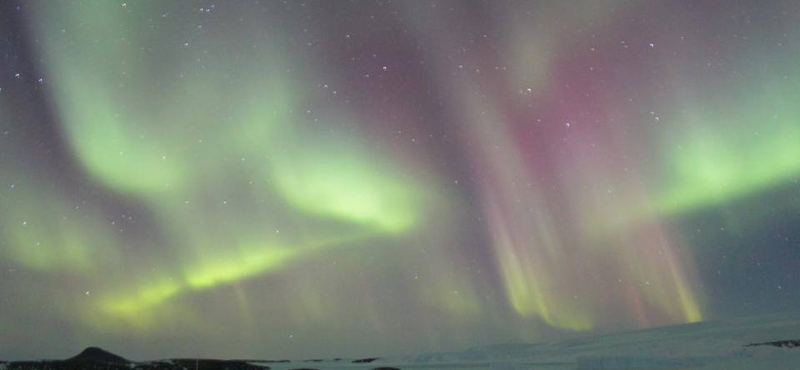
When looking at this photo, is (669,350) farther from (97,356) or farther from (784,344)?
(97,356)

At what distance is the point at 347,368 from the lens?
86000 millimetres

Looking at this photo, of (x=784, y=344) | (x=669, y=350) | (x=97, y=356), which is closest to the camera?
(x=784, y=344)

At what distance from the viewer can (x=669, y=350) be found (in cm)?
4981

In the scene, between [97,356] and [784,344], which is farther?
[97,356]

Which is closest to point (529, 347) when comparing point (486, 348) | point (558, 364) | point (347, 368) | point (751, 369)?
point (486, 348)

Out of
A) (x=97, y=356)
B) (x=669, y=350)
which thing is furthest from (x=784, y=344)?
(x=97, y=356)

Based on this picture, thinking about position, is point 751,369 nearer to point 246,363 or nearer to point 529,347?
point 529,347

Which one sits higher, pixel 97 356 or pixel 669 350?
pixel 97 356

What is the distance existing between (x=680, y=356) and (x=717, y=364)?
260 inches

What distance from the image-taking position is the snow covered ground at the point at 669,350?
40.8m

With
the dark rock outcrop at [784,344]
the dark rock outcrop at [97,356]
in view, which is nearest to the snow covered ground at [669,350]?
the dark rock outcrop at [784,344]

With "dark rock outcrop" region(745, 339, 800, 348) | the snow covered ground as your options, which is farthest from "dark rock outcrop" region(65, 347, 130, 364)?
"dark rock outcrop" region(745, 339, 800, 348)

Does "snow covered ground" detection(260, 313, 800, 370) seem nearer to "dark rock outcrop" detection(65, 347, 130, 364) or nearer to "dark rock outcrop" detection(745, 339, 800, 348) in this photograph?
"dark rock outcrop" detection(745, 339, 800, 348)

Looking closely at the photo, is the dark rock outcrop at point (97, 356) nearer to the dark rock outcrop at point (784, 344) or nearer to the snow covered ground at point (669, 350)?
the snow covered ground at point (669, 350)
